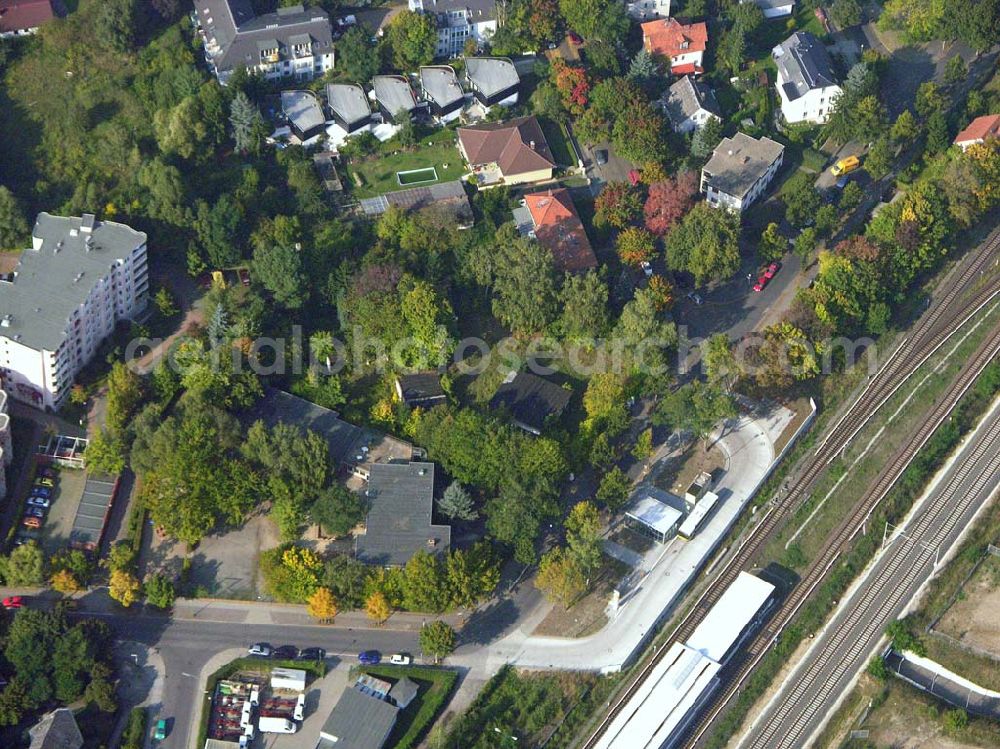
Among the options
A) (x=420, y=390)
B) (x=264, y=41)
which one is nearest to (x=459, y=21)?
(x=264, y=41)

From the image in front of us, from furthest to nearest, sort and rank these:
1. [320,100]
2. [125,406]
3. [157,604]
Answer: [320,100] → [125,406] → [157,604]

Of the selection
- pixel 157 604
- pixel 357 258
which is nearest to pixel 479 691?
pixel 157 604

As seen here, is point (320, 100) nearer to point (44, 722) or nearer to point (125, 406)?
point (125, 406)

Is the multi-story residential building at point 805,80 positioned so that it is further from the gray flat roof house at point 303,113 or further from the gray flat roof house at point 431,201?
the gray flat roof house at point 303,113

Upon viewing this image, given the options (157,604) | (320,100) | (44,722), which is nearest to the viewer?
(44,722)

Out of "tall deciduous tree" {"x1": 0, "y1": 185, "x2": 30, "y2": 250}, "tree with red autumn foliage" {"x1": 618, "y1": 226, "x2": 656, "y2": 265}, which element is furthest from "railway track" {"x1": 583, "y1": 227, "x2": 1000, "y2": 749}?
"tall deciduous tree" {"x1": 0, "y1": 185, "x2": 30, "y2": 250}

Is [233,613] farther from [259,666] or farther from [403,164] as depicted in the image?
[403,164]

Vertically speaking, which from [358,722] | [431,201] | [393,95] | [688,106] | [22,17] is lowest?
[358,722]
